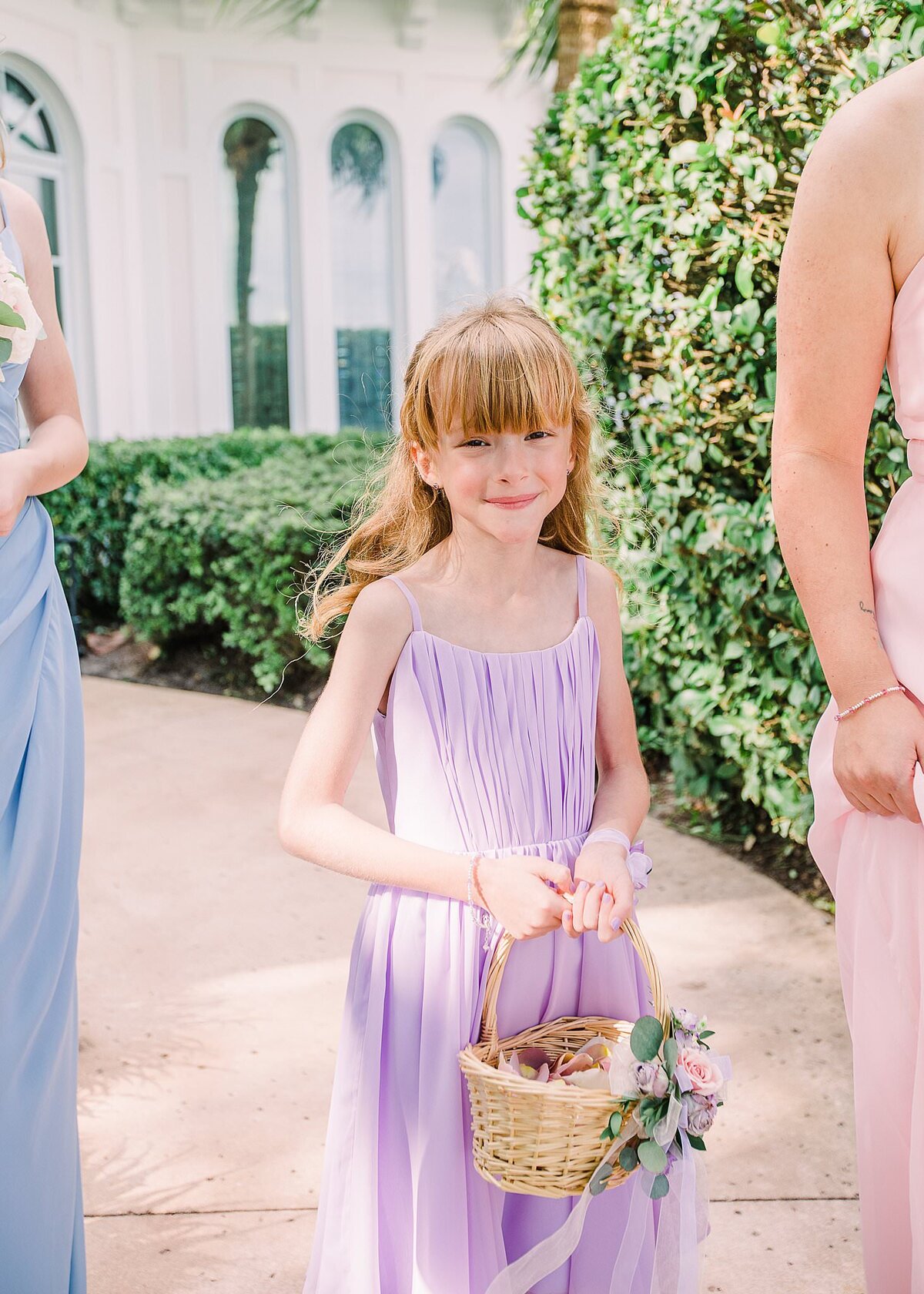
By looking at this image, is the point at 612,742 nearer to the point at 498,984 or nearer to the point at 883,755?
the point at 498,984

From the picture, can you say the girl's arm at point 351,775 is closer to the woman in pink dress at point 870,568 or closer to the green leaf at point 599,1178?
the green leaf at point 599,1178

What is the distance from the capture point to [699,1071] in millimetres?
1595

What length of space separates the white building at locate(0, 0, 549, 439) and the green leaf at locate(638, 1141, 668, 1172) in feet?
31.5

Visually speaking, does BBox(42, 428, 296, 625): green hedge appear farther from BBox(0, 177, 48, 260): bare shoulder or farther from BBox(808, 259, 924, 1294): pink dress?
BBox(808, 259, 924, 1294): pink dress

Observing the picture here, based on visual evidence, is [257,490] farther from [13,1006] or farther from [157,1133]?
[13,1006]

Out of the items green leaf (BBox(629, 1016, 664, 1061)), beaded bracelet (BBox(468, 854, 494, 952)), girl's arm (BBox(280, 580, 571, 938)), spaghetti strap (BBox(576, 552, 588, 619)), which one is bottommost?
green leaf (BBox(629, 1016, 664, 1061))

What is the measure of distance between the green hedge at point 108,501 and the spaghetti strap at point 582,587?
6.69m

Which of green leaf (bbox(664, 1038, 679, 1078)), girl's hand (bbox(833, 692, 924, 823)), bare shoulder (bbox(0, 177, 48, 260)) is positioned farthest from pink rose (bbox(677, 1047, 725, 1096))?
bare shoulder (bbox(0, 177, 48, 260))

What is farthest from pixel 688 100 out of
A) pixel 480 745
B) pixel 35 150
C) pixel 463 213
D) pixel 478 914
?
pixel 463 213

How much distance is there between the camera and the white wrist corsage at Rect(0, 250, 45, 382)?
1817mm

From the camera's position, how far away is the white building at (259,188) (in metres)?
9.99

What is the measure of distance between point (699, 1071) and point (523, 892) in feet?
1.02

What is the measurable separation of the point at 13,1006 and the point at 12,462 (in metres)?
0.82

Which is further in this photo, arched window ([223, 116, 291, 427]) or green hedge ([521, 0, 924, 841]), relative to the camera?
arched window ([223, 116, 291, 427])
